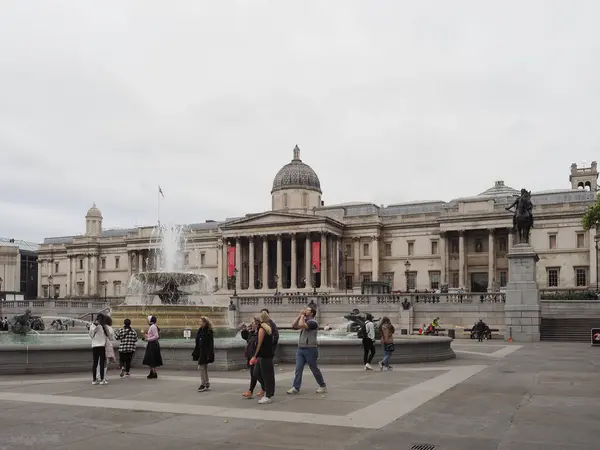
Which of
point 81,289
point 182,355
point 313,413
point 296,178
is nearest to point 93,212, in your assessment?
point 81,289

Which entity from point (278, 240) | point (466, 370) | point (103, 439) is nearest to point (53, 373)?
point (103, 439)

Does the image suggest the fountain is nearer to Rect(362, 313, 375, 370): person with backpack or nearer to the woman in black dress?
Rect(362, 313, 375, 370): person with backpack

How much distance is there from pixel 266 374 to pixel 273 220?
7690 cm

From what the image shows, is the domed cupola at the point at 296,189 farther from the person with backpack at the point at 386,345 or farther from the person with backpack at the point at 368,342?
the person with backpack at the point at 386,345

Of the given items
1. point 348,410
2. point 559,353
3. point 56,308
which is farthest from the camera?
point 56,308

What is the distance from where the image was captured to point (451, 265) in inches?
3406

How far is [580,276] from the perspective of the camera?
3132 inches

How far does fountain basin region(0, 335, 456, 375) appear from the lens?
18.6 meters

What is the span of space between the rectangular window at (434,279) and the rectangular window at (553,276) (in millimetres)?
13488

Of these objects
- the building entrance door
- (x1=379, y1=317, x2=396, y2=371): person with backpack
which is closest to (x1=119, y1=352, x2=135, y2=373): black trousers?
(x1=379, y1=317, x2=396, y2=371): person with backpack

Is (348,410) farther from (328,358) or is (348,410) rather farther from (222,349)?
(328,358)

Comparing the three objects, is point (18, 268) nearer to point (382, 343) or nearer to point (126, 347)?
point (126, 347)

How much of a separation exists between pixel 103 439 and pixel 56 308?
61.8m

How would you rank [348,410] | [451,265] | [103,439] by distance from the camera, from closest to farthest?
[103,439]
[348,410]
[451,265]
